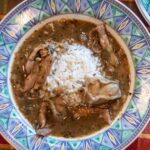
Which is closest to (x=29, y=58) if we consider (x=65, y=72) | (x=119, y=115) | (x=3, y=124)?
(x=65, y=72)

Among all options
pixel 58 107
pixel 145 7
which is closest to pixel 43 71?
pixel 58 107

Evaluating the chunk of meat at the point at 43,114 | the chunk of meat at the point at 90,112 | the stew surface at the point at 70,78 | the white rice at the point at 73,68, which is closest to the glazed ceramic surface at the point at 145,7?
the stew surface at the point at 70,78

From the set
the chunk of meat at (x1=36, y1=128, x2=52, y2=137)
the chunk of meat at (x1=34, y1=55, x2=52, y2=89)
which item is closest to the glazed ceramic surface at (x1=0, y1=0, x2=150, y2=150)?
the chunk of meat at (x1=36, y1=128, x2=52, y2=137)

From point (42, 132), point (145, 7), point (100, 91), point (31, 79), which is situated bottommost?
point (42, 132)

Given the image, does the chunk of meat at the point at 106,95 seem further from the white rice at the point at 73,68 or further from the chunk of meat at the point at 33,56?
the chunk of meat at the point at 33,56

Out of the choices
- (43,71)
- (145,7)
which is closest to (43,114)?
(43,71)

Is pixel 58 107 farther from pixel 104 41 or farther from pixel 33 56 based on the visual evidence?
pixel 104 41

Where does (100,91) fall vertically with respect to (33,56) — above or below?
below
